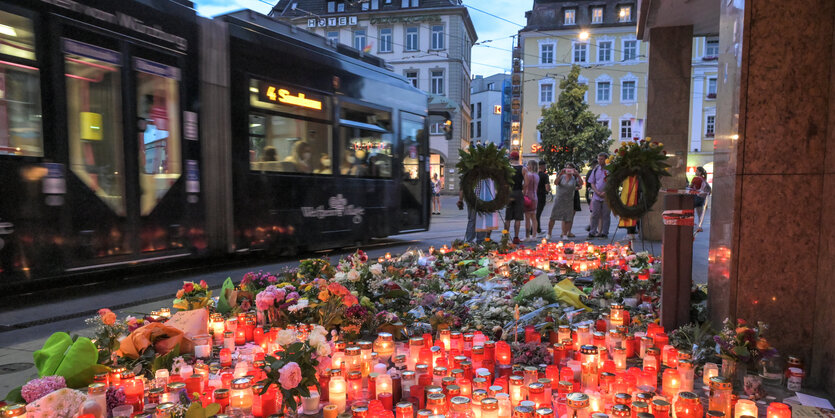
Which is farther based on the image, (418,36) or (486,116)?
(486,116)

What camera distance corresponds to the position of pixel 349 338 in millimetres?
4227

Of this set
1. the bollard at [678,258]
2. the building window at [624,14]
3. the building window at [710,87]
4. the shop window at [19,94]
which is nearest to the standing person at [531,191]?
the bollard at [678,258]

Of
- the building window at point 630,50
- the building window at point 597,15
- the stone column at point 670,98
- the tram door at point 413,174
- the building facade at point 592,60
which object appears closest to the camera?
the stone column at point 670,98

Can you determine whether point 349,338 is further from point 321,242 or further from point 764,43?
point 321,242

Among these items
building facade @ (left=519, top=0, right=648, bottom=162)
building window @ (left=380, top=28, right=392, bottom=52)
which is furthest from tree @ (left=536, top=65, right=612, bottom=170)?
building window @ (left=380, top=28, right=392, bottom=52)

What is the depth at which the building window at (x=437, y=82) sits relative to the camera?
41.8 m

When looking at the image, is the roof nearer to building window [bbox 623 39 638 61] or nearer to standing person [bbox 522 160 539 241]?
building window [bbox 623 39 638 61]

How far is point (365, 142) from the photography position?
1018 centimetres

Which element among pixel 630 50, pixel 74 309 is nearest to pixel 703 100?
pixel 630 50

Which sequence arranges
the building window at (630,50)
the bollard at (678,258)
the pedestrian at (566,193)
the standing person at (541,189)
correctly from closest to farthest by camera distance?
the bollard at (678,258), the pedestrian at (566,193), the standing person at (541,189), the building window at (630,50)

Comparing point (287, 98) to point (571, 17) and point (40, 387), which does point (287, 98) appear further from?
point (571, 17)

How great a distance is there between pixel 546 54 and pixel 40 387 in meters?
42.1

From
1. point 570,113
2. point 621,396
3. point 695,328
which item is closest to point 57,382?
point 621,396

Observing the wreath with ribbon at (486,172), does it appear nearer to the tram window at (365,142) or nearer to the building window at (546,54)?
the tram window at (365,142)
